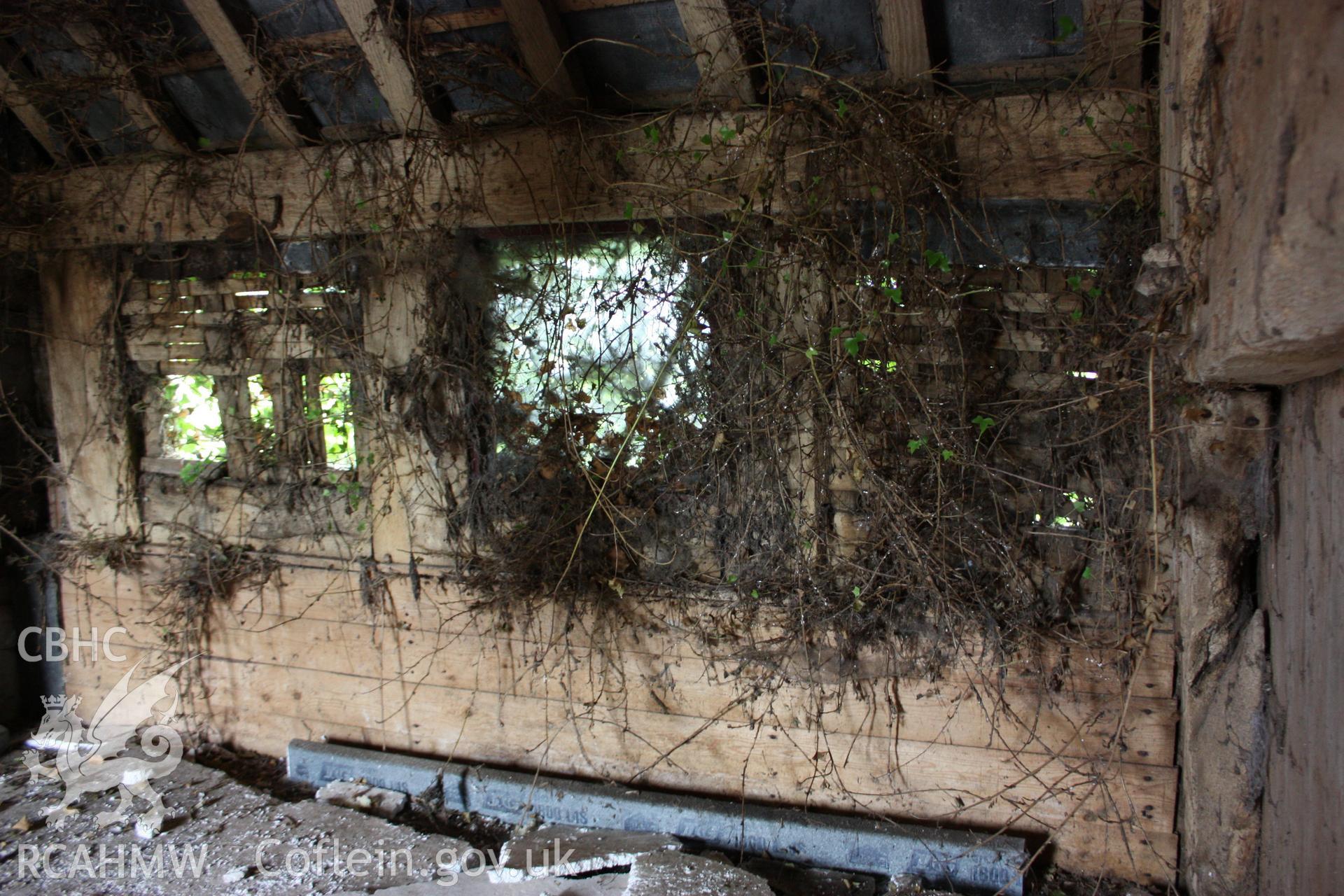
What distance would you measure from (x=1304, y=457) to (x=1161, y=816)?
131 cm

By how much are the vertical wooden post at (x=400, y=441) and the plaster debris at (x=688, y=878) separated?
48.5 inches

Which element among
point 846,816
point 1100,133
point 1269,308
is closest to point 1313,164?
point 1269,308

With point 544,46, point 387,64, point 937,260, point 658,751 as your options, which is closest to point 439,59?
point 387,64

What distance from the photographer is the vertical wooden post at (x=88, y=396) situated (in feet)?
10.5

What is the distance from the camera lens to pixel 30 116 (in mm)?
2980

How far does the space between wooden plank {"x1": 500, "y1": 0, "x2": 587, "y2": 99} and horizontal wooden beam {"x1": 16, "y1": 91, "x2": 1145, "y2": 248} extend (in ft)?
0.42

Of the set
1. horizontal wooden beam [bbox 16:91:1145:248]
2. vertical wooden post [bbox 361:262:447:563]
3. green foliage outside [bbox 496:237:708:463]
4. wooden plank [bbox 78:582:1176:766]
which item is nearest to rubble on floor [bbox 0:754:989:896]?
wooden plank [bbox 78:582:1176:766]

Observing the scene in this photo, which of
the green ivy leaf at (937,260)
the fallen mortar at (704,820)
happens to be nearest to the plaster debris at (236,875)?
the fallen mortar at (704,820)

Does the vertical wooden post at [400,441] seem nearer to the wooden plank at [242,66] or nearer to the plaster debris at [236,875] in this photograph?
the wooden plank at [242,66]

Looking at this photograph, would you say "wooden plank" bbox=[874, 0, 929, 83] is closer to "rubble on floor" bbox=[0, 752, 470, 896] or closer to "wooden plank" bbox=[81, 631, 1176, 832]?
"wooden plank" bbox=[81, 631, 1176, 832]

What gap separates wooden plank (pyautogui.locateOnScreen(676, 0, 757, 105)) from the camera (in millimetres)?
2168

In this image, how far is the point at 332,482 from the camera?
9.87 ft

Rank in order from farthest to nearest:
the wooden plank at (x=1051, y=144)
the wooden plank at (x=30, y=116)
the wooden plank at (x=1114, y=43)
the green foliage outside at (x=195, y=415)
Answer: the green foliage outside at (x=195, y=415), the wooden plank at (x=30, y=116), the wooden plank at (x=1051, y=144), the wooden plank at (x=1114, y=43)

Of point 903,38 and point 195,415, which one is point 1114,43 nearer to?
point 903,38
